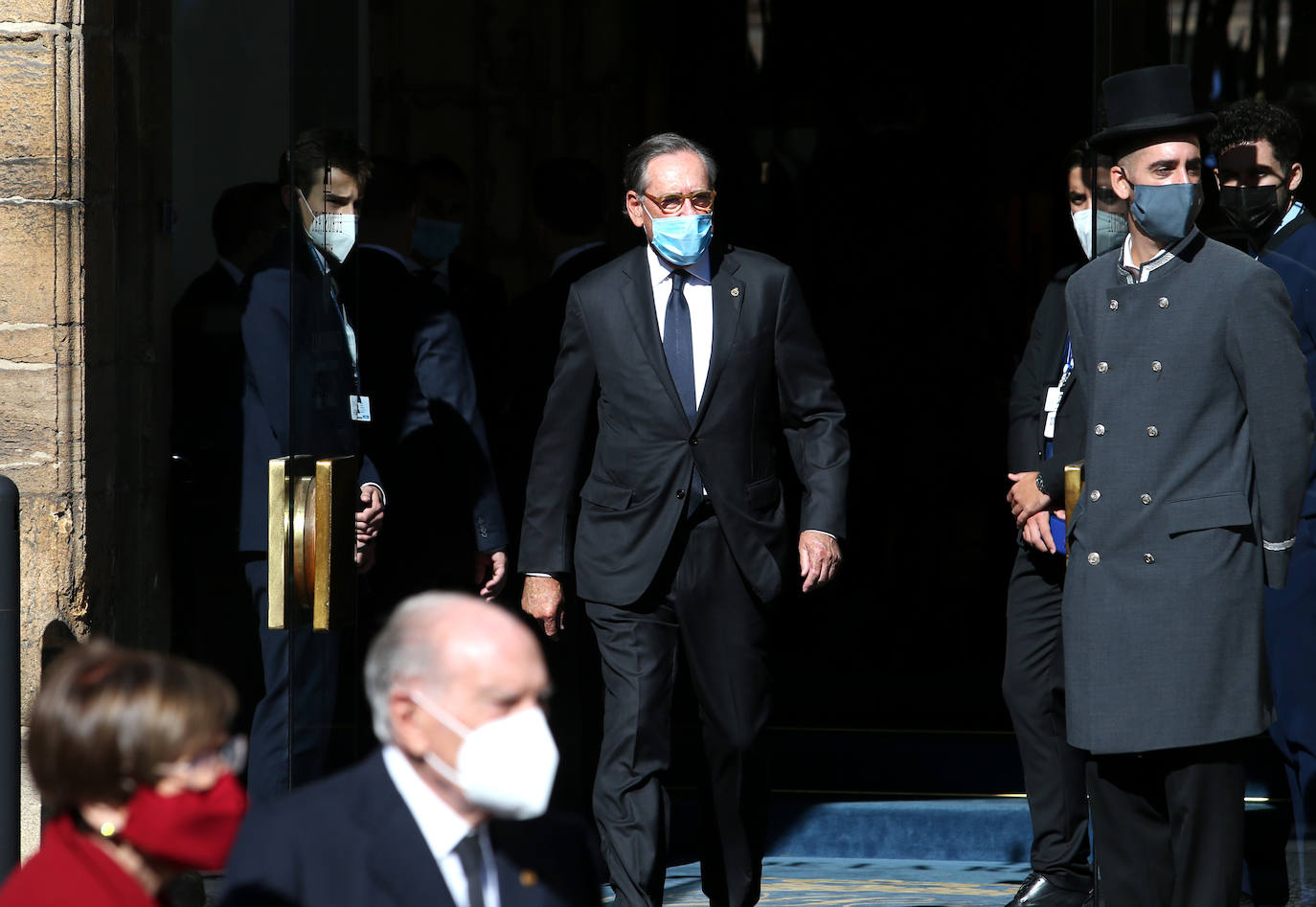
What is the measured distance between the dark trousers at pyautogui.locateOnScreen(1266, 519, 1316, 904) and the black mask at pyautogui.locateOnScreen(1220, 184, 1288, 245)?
2.30 ft

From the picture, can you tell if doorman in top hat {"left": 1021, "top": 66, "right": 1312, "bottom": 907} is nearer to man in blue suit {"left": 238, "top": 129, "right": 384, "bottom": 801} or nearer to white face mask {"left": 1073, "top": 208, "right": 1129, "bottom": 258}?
white face mask {"left": 1073, "top": 208, "right": 1129, "bottom": 258}

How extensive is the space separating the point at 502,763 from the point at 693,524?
248 centimetres

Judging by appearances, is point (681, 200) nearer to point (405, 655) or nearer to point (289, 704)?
point (289, 704)

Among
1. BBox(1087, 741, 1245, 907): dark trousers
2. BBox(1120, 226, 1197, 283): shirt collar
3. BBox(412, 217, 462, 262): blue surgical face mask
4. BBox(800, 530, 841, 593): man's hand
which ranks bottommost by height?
BBox(1087, 741, 1245, 907): dark trousers

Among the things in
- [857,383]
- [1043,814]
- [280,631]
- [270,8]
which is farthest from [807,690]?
[270,8]

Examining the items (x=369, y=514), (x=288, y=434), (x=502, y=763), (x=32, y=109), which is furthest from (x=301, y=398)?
(x=502, y=763)

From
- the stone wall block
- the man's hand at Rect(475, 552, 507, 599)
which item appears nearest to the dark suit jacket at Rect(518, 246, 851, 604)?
the man's hand at Rect(475, 552, 507, 599)

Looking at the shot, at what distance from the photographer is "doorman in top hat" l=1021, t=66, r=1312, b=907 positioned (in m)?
3.95

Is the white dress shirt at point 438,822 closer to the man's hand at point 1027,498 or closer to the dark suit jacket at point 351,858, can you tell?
the dark suit jacket at point 351,858

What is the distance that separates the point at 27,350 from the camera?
447cm

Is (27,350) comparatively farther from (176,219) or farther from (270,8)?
(270,8)

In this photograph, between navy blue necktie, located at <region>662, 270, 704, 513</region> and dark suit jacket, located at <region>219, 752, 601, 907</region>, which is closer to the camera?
dark suit jacket, located at <region>219, 752, 601, 907</region>

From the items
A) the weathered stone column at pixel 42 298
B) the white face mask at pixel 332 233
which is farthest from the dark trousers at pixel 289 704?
the white face mask at pixel 332 233

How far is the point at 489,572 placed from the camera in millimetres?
5578
